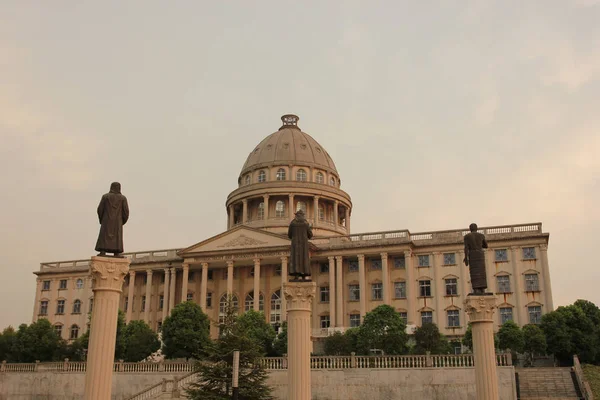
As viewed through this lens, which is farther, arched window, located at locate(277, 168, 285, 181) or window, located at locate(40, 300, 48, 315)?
arched window, located at locate(277, 168, 285, 181)

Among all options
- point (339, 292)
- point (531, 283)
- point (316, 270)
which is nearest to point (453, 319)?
point (531, 283)

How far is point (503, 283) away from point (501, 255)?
2.39 metres

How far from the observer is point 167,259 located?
6412 cm

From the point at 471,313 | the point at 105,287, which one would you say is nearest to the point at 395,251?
the point at 471,313

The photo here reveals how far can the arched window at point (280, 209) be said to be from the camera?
2793 inches

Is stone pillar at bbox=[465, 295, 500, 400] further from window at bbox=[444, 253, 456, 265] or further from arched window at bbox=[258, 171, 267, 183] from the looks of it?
arched window at bbox=[258, 171, 267, 183]

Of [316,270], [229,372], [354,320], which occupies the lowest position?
[229,372]

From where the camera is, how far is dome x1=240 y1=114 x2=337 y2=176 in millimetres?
74062

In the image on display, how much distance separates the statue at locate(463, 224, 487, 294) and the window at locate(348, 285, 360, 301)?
1640 inches

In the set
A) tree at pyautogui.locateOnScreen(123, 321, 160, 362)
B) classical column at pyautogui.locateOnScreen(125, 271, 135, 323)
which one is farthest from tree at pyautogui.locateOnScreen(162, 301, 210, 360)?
classical column at pyautogui.locateOnScreen(125, 271, 135, 323)

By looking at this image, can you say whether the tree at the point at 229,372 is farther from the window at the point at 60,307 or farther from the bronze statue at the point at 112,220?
the window at the point at 60,307

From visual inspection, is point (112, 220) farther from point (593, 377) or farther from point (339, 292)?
point (339, 292)

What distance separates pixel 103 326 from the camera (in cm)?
1403

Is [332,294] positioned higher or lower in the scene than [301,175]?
lower
